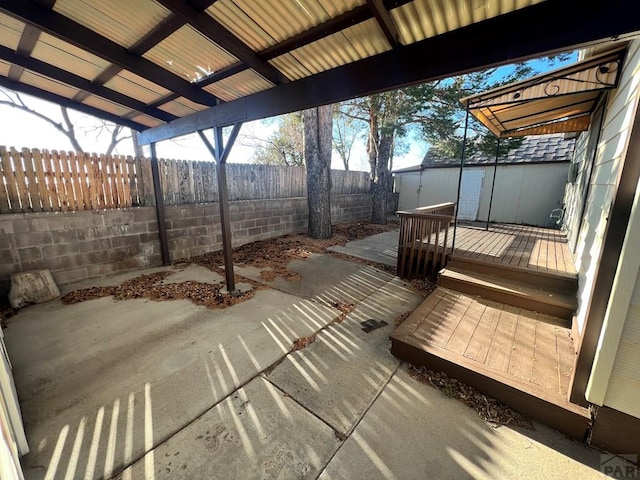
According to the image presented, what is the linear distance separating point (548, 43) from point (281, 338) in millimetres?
3100

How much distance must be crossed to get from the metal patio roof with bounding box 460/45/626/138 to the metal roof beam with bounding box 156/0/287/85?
290 cm

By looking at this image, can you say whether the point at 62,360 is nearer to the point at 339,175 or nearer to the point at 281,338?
the point at 281,338

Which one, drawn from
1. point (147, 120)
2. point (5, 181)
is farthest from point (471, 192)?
point (5, 181)

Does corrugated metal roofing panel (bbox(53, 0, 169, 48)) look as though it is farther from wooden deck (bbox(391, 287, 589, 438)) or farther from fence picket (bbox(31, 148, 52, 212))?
wooden deck (bbox(391, 287, 589, 438))

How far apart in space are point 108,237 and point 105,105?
2.10 m

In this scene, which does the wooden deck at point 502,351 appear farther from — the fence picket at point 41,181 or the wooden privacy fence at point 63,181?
the fence picket at point 41,181

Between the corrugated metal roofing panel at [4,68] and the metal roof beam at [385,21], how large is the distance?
4.02 m

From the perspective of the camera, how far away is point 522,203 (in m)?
9.05

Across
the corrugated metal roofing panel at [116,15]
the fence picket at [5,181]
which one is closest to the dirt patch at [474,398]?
the corrugated metal roofing panel at [116,15]

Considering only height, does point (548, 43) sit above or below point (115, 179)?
above

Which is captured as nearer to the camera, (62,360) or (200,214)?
(62,360)

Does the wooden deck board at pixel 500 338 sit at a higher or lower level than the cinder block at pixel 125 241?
lower

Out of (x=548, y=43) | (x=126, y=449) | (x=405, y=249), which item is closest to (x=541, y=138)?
(x=405, y=249)

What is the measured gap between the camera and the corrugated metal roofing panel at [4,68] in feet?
9.25
